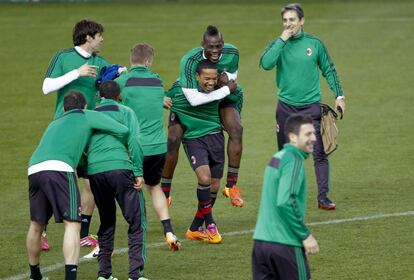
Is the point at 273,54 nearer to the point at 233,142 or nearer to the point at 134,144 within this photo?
the point at 233,142

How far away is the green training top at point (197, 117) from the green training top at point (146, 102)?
2.90 feet

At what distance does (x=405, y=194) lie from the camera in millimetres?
16281

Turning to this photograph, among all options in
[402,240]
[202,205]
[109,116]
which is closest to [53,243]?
[202,205]

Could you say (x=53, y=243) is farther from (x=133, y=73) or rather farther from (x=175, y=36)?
(x=175, y=36)

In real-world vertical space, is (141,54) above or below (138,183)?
above

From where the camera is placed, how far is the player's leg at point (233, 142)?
48.5 ft

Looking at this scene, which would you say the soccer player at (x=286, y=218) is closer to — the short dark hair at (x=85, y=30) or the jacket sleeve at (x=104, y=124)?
the jacket sleeve at (x=104, y=124)

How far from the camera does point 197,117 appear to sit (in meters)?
14.0

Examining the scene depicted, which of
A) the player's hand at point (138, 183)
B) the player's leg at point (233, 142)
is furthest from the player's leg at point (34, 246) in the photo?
the player's leg at point (233, 142)

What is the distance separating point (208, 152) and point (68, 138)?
2.80 metres

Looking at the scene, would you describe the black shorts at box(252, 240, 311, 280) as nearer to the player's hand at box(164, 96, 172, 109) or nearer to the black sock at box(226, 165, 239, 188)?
the player's hand at box(164, 96, 172, 109)

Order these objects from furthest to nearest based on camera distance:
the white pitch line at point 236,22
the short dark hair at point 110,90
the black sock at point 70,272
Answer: the white pitch line at point 236,22 < the short dark hair at point 110,90 < the black sock at point 70,272

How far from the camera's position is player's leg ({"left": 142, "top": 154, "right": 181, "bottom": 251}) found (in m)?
13.2

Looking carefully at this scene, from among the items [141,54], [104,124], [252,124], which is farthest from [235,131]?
[252,124]
